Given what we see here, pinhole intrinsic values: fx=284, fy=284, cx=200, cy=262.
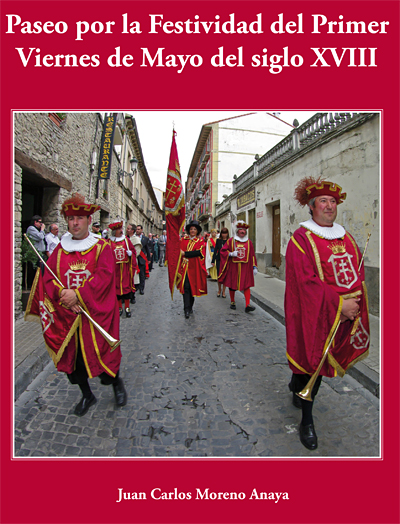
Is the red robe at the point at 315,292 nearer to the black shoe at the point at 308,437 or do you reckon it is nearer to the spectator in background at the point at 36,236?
the black shoe at the point at 308,437

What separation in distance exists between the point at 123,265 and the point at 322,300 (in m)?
4.53

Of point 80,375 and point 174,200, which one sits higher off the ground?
point 174,200

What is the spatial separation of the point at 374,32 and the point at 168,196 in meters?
3.46

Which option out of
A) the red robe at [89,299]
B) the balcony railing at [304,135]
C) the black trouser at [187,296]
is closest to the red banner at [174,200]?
the black trouser at [187,296]

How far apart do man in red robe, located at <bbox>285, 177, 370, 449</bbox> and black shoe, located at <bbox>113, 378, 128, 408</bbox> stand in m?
1.60

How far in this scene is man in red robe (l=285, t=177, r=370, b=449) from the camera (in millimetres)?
2074

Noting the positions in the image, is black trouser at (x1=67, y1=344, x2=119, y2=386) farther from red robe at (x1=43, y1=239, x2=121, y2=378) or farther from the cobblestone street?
the cobblestone street

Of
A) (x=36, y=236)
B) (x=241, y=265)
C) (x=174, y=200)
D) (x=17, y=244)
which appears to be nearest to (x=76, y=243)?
(x=174, y=200)

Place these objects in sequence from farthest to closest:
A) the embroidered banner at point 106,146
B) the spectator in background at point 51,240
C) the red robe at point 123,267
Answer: the embroidered banner at point 106,146, the spectator in background at point 51,240, the red robe at point 123,267

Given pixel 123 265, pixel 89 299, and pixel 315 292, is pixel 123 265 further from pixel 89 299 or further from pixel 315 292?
pixel 315 292

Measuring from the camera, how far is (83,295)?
2324mm

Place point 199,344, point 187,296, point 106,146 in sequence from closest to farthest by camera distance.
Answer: point 199,344 → point 187,296 → point 106,146

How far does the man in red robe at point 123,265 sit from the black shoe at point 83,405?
3.10 meters

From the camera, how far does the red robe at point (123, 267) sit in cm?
575
